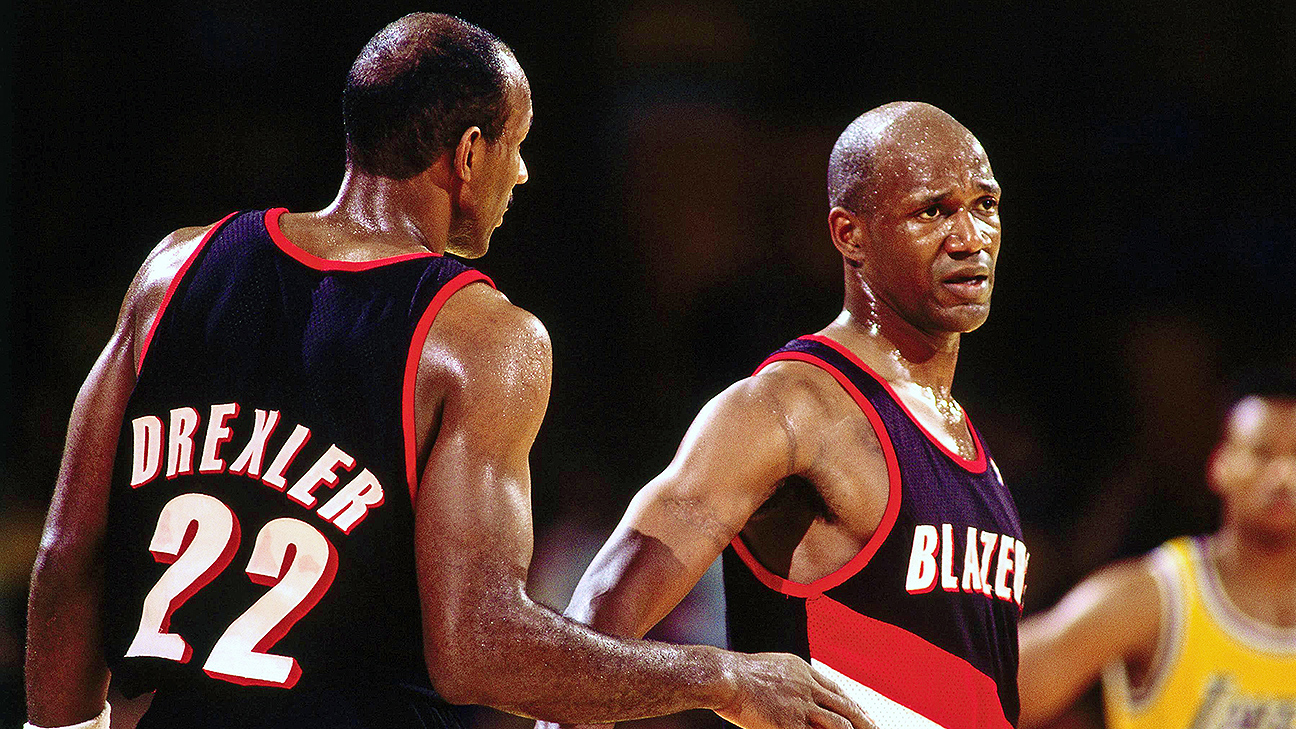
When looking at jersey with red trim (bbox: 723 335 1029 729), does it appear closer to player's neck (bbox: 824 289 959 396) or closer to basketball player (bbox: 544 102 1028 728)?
basketball player (bbox: 544 102 1028 728)

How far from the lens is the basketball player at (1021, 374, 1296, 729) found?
4.71m

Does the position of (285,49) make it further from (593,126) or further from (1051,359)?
(1051,359)

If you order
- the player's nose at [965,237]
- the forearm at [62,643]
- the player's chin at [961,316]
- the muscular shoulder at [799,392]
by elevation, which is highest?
the player's nose at [965,237]

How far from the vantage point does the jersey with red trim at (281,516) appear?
1993 millimetres

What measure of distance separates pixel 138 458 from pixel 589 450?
13.8ft

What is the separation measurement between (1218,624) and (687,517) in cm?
307

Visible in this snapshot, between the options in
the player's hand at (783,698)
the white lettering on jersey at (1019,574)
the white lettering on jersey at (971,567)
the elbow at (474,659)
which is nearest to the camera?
the elbow at (474,659)

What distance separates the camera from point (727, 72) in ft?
24.7

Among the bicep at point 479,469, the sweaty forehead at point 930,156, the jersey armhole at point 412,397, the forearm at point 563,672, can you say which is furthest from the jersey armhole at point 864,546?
the jersey armhole at point 412,397

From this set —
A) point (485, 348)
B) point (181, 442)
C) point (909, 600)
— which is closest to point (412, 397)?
point (485, 348)

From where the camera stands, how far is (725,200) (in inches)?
287

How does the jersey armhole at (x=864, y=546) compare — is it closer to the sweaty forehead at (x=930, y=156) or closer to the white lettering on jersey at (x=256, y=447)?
the sweaty forehead at (x=930, y=156)

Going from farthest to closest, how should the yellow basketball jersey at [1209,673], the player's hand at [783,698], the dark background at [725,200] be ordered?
the dark background at [725,200], the yellow basketball jersey at [1209,673], the player's hand at [783,698]

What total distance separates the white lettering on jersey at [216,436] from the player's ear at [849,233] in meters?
1.57
